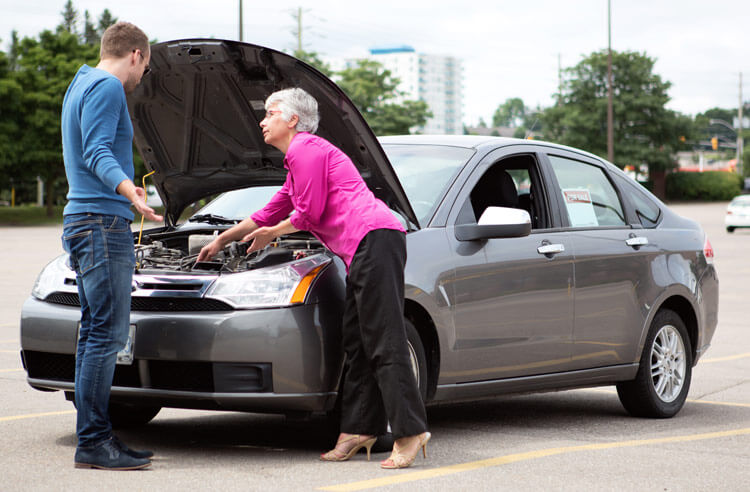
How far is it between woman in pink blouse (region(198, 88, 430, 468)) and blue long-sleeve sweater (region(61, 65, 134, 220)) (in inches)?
26.6

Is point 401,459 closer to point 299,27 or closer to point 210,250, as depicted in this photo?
point 210,250

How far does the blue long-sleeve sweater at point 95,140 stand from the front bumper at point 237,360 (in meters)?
0.58

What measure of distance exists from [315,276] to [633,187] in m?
3.04

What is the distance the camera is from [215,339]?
5059 millimetres

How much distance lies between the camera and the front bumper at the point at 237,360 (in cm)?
504

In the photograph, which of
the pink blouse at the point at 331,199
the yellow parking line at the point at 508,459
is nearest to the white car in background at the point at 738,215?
the yellow parking line at the point at 508,459

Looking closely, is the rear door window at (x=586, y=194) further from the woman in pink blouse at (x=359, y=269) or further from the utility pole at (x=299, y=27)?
the utility pole at (x=299, y=27)

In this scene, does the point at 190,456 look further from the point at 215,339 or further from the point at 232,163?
the point at 232,163

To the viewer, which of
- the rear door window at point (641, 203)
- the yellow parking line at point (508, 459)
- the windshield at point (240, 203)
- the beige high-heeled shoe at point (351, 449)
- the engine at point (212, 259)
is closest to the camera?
the yellow parking line at point (508, 459)

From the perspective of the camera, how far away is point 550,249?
20.8 feet

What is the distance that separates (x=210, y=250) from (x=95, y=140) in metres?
0.93

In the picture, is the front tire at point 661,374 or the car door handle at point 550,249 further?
the front tire at point 661,374

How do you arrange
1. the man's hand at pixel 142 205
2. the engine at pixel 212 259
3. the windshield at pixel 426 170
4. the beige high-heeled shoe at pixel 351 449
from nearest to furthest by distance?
the man's hand at pixel 142 205 → the beige high-heeled shoe at pixel 351 449 → the engine at pixel 212 259 → the windshield at pixel 426 170

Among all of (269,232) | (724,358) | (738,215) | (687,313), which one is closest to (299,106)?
(269,232)
